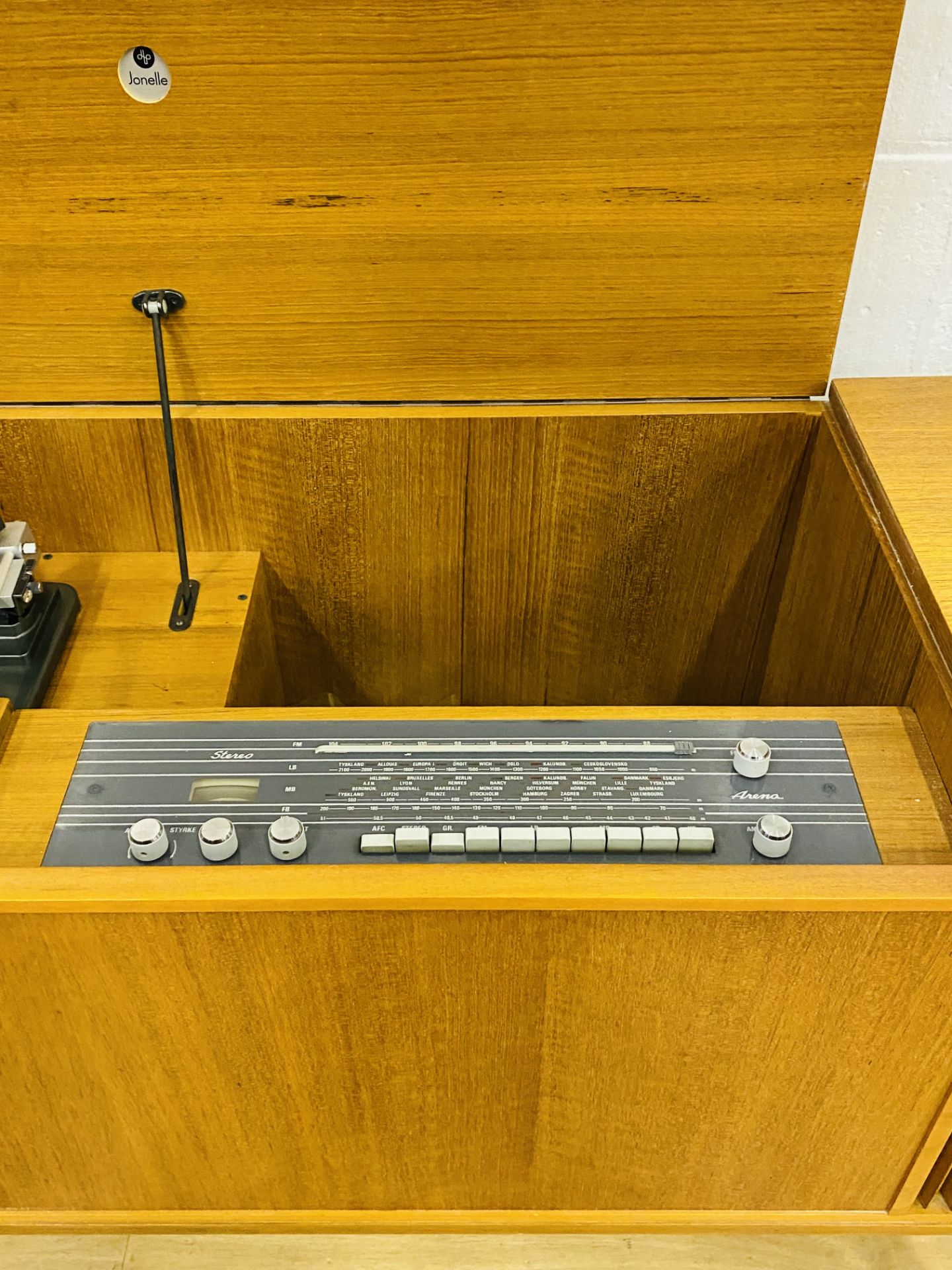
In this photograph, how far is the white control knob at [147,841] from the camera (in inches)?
30.7

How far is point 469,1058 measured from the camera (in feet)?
2.77

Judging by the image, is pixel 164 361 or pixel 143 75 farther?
pixel 164 361

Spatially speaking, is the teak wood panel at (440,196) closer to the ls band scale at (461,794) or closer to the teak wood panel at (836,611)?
the teak wood panel at (836,611)

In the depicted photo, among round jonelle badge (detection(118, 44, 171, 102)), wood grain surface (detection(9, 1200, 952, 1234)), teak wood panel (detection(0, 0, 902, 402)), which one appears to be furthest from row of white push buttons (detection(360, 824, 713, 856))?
round jonelle badge (detection(118, 44, 171, 102))

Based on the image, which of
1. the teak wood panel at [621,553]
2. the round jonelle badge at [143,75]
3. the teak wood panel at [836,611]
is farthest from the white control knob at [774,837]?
the round jonelle badge at [143,75]

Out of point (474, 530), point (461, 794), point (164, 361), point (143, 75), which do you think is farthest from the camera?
point (474, 530)

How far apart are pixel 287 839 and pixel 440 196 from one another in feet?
2.01

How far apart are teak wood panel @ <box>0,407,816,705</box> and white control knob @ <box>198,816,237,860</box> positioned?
0.49 meters

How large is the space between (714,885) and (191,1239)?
74cm

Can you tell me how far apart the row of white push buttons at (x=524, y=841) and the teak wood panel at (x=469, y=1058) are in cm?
6

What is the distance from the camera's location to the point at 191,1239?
1.12 metres

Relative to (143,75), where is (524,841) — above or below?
below

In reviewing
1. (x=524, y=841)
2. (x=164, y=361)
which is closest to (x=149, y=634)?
(x=164, y=361)

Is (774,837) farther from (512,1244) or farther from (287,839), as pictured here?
(512,1244)
